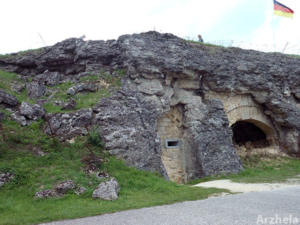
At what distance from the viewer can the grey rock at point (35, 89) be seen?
10.5 meters

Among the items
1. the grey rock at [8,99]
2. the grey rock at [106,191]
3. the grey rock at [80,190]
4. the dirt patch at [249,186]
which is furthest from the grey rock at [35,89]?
the dirt patch at [249,186]

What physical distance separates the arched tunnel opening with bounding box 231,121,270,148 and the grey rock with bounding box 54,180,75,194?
38.0 ft

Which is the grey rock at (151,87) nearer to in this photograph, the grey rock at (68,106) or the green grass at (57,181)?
the grey rock at (68,106)

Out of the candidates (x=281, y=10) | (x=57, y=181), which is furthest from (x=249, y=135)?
(x=57, y=181)

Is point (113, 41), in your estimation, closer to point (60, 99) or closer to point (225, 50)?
point (60, 99)

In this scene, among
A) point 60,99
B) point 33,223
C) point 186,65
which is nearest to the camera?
point 33,223

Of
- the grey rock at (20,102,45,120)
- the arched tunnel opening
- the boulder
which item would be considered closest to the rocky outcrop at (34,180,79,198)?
the grey rock at (20,102,45,120)

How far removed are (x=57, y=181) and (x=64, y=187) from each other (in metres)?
0.42

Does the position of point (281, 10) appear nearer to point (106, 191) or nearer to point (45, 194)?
point (106, 191)

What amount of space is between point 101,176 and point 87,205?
1657 mm

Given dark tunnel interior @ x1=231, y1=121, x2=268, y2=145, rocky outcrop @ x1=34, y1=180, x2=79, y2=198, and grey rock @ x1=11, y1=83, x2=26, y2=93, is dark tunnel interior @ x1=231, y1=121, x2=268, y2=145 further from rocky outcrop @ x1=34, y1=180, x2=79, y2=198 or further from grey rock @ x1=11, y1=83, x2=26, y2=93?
grey rock @ x1=11, y1=83, x2=26, y2=93

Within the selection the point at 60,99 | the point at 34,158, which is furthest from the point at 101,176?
the point at 60,99

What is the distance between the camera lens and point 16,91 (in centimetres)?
1057

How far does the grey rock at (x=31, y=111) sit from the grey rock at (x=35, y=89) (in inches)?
46.7
